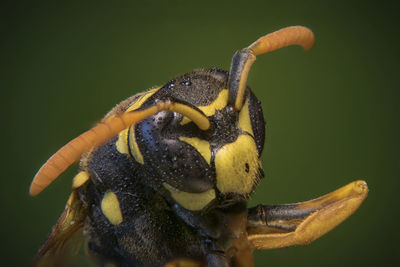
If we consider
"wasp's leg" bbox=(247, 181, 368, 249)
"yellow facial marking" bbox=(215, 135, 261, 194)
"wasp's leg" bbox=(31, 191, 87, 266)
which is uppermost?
"yellow facial marking" bbox=(215, 135, 261, 194)

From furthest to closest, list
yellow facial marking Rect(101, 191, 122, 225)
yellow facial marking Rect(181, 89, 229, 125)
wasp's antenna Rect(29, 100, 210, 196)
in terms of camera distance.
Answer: yellow facial marking Rect(101, 191, 122, 225)
yellow facial marking Rect(181, 89, 229, 125)
wasp's antenna Rect(29, 100, 210, 196)

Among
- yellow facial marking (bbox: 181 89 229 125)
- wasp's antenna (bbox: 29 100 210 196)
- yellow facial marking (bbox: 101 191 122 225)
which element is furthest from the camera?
yellow facial marking (bbox: 101 191 122 225)

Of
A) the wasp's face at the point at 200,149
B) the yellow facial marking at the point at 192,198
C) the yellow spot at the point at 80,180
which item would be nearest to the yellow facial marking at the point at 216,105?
the wasp's face at the point at 200,149

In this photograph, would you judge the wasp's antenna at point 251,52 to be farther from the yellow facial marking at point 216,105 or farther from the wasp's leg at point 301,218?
the wasp's leg at point 301,218

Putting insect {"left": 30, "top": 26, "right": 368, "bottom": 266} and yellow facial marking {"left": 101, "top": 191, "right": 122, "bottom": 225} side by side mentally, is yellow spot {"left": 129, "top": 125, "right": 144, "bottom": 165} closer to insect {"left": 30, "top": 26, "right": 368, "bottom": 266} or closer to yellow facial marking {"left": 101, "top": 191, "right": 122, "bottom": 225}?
insect {"left": 30, "top": 26, "right": 368, "bottom": 266}

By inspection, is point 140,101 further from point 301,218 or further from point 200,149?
point 301,218

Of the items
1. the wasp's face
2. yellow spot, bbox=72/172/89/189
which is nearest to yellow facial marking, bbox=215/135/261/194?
the wasp's face

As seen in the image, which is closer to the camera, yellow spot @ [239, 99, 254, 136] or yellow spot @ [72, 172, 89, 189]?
yellow spot @ [239, 99, 254, 136]
